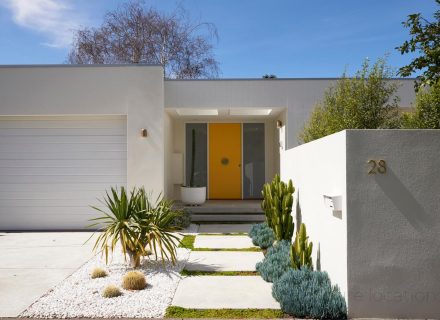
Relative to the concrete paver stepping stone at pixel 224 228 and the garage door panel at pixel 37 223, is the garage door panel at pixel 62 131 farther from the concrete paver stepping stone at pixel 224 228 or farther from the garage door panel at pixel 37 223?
the concrete paver stepping stone at pixel 224 228

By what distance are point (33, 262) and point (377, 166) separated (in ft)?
18.4

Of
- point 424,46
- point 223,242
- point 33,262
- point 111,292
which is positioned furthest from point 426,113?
point 33,262

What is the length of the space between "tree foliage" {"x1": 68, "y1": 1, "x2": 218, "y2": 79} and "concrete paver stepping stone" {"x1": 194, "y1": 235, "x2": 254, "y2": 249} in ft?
50.5

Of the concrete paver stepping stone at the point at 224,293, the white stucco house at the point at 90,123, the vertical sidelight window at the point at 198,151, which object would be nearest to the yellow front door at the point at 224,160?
the vertical sidelight window at the point at 198,151

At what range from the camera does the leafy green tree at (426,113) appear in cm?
620

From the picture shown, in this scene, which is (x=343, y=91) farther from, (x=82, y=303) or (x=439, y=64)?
(x=82, y=303)

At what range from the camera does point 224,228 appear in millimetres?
9742

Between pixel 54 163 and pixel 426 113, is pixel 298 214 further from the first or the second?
pixel 54 163

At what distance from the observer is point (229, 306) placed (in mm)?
4496

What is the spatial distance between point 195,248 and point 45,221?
4.67 meters

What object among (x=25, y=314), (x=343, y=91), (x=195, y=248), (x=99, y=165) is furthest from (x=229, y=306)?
(x=99, y=165)

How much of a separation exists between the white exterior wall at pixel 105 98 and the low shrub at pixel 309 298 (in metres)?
6.02

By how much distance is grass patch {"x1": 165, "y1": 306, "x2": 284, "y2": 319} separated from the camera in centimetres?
419

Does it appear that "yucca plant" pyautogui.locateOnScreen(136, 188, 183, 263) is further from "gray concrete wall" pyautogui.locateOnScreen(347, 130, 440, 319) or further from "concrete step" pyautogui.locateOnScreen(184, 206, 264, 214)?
"concrete step" pyautogui.locateOnScreen(184, 206, 264, 214)
